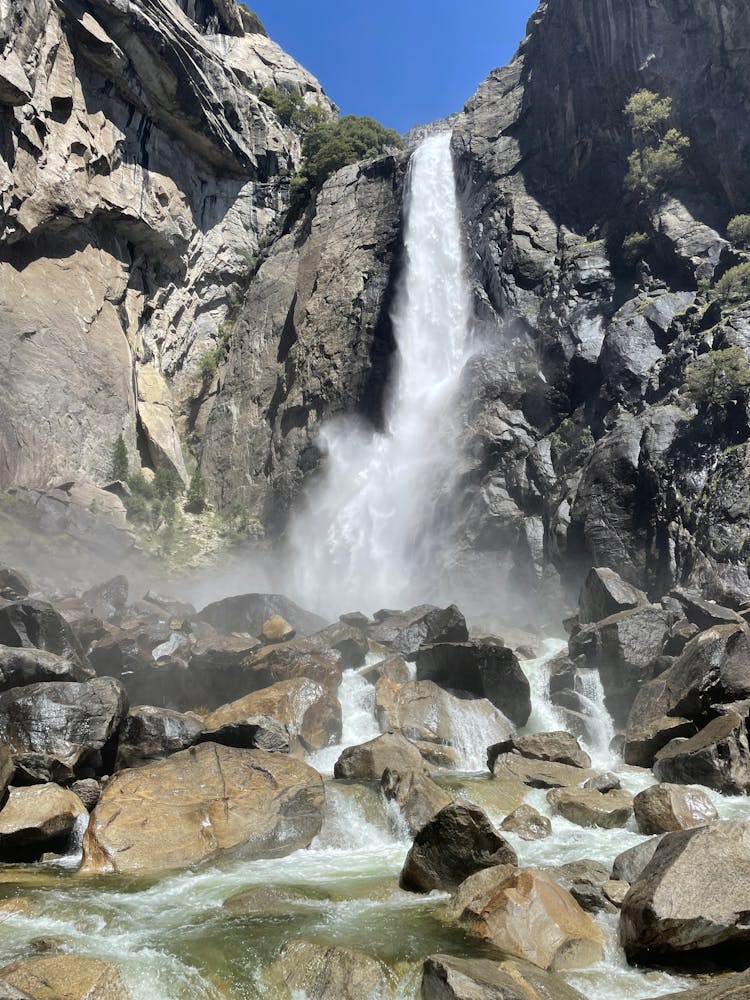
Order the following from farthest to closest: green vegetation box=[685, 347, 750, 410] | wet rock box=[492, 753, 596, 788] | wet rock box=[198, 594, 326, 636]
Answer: green vegetation box=[685, 347, 750, 410]
wet rock box=[198, 594, 326, 636]
wet rock box=[492, 753, 596, 788]

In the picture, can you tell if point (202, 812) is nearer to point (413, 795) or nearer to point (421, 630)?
point (413, 795)

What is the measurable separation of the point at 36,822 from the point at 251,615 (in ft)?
→ 49.3

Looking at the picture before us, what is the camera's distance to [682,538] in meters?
24.4

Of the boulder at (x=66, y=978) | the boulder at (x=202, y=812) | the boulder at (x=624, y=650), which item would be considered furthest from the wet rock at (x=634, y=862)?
→ the boulder at (x=624, y=650)

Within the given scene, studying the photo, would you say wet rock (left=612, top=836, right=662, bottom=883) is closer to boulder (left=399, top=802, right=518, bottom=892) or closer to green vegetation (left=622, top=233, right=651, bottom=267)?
boulder (left=399, top=802, right=518, bottom=892)

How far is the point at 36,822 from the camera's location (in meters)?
9.97

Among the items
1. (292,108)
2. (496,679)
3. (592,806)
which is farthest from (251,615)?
(292,108)

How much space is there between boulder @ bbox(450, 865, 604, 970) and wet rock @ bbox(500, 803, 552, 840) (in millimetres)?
3071

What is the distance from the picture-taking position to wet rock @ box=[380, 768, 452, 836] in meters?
10.9

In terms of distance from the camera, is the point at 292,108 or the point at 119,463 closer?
the point at 119,463

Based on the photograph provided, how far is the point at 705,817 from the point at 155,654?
15510mm

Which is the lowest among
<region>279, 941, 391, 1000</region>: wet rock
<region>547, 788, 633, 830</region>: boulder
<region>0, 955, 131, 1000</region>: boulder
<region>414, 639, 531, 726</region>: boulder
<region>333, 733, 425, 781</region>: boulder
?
<region>279, 941, 391, 1000</region>: wet rock

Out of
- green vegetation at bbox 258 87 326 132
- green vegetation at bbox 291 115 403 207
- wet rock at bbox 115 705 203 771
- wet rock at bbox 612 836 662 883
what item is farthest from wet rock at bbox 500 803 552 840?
green vegetation at bbox 258 87 326 132

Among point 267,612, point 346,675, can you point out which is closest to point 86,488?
point 267,612
